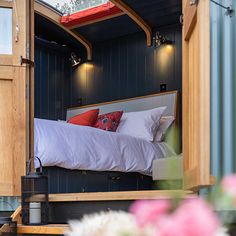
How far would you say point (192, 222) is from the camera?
45 cm

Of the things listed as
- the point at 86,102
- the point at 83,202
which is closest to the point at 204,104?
the point at 83,202

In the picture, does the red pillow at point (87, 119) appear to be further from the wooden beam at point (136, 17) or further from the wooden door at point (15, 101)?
the wooden door at point (15, 101)

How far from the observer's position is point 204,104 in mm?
2203

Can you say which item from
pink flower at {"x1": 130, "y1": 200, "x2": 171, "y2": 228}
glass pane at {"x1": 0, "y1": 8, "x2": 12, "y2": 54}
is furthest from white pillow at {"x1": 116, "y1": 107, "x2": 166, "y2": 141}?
pink flower at {"x1": 130, "y1": 200, "x2": 171, "y2": 228}

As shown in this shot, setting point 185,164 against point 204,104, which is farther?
point 185,164

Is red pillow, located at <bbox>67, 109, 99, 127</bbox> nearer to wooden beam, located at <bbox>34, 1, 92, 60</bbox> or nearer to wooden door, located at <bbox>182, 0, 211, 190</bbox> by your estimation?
wooden beam, located at <bbox>34, 1, 92, 60</bbox>

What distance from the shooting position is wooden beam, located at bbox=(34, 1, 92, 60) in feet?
20.9

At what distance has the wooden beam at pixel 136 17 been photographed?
5727 millimetres

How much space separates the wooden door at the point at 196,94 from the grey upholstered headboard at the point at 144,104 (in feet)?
10.4

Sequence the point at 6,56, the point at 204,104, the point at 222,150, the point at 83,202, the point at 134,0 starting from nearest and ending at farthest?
the point at 204,104
the point at 222,150
the point at 83,202
the point at 6,56
the point at 134,0

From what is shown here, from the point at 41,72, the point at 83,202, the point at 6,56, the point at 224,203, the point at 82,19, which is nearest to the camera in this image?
the point at 224,203

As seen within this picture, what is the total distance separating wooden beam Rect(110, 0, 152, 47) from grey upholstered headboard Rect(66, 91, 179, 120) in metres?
0.79

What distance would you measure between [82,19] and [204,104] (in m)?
4.68

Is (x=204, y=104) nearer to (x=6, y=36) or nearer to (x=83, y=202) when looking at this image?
(x=83, y=202)
